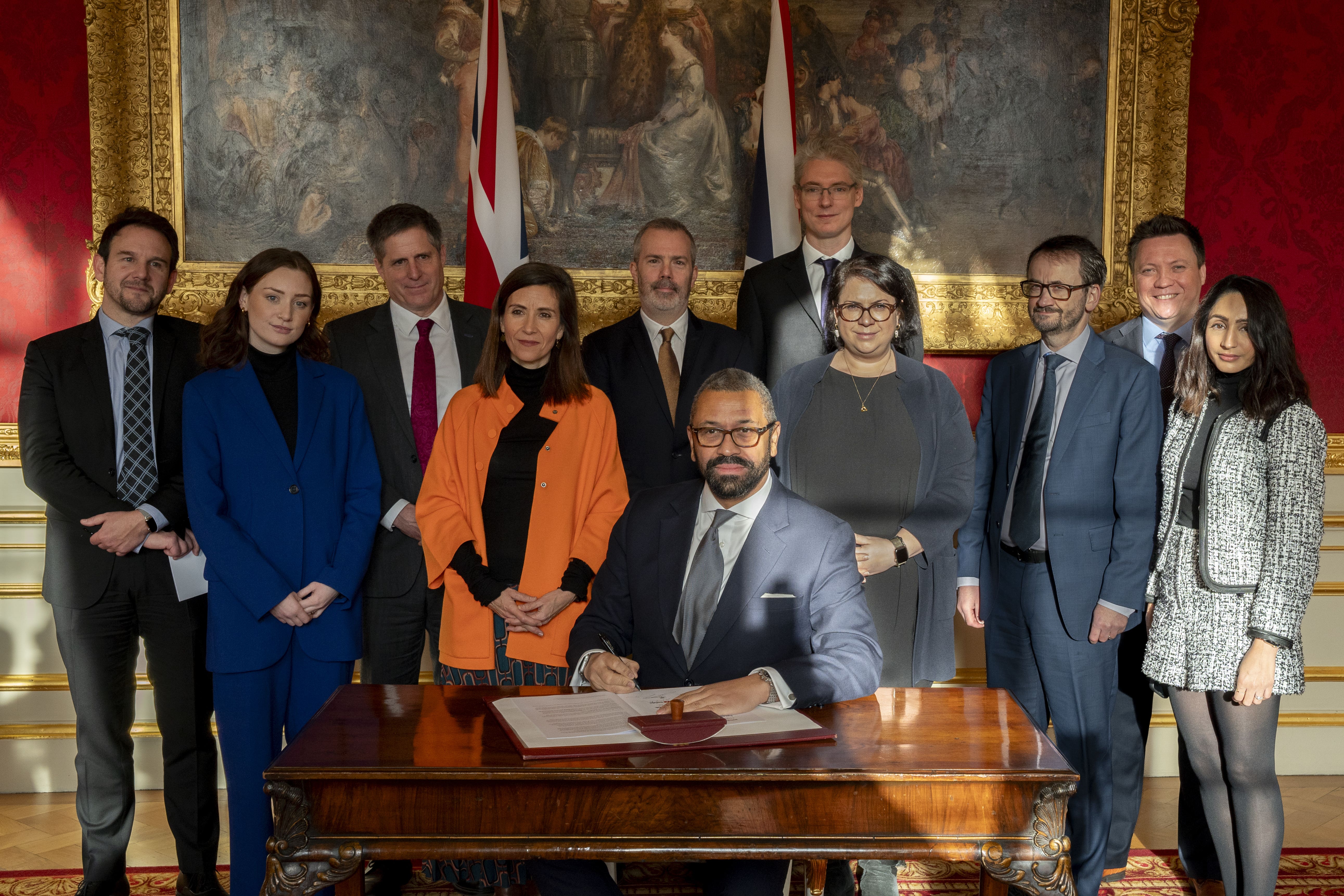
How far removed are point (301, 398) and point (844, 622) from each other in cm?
183

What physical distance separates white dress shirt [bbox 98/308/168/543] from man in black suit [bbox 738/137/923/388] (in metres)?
1.99

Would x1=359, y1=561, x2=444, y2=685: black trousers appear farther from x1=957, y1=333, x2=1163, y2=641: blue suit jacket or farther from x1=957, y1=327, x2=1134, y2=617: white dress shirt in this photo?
x1=957, y1=333, x2=1163, y2=641: blue suit jacket

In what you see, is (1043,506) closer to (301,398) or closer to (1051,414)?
(1051,414)

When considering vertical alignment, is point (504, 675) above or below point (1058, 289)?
below

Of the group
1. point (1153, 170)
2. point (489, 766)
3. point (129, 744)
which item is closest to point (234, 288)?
point (129, 744)

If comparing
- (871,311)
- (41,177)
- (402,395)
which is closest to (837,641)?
(871,311)

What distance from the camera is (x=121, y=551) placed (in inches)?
128

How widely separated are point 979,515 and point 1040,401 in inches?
17.4

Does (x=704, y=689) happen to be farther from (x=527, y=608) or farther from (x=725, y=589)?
(x=527, y=608)

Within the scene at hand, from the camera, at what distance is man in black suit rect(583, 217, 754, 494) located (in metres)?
3.51

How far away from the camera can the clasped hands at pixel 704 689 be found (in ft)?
7.08

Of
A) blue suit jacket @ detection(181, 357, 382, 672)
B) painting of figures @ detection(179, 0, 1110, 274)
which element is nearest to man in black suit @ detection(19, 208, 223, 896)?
blue suit jacket @ detection(181, 357, 382, 672)

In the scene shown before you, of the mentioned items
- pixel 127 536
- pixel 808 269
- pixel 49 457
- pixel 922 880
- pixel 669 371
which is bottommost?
pixel 922 880

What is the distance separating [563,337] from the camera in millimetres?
3178
